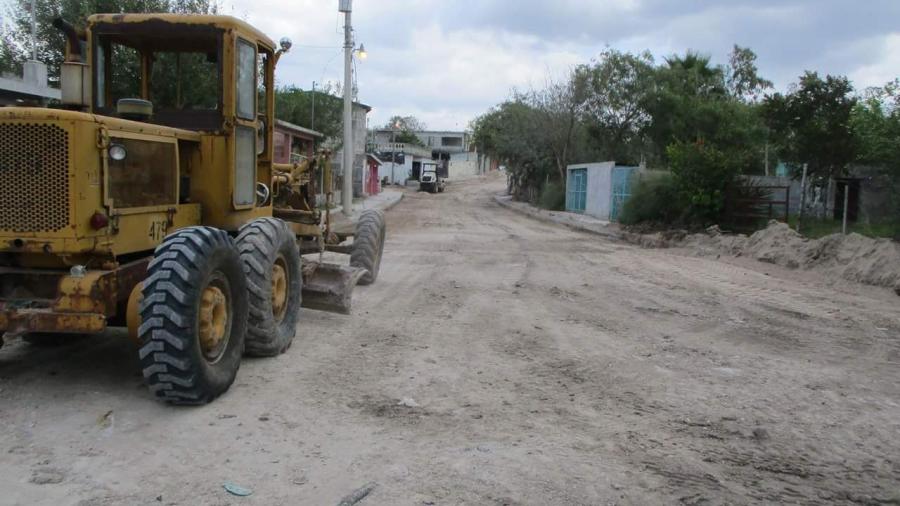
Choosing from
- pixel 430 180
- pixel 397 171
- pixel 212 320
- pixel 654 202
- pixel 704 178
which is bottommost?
pixel 212 320

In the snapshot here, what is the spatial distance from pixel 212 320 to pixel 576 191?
108 ft

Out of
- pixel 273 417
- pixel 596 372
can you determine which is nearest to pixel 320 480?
pixel 273 417

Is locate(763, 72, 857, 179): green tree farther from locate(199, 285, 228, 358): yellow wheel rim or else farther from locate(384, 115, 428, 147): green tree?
locate(384, 115, 428, 147): green tree

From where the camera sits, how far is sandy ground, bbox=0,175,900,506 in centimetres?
406

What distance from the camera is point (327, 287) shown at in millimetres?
8102

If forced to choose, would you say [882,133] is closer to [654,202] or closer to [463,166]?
[654,202]

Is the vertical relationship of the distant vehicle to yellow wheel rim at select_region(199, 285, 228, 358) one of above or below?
above

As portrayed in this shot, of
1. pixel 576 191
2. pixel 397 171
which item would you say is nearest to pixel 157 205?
pixel 576 191

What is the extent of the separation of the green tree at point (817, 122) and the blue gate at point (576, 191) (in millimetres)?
13089

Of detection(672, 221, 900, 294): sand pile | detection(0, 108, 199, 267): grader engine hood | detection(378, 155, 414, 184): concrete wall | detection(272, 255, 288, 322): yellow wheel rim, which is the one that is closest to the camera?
detection(0, 108, 199, 267): grader engine hood

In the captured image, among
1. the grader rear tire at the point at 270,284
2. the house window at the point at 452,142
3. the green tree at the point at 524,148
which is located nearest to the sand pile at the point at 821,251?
the grader rear tire at the point at 270,284

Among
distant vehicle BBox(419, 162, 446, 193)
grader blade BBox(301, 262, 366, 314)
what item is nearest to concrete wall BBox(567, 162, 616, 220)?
grader blade BBox(301, 262, 366, 314)

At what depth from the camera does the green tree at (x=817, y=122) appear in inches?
853

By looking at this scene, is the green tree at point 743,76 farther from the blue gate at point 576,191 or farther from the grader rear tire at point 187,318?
the grader rear tire at point 187,318
